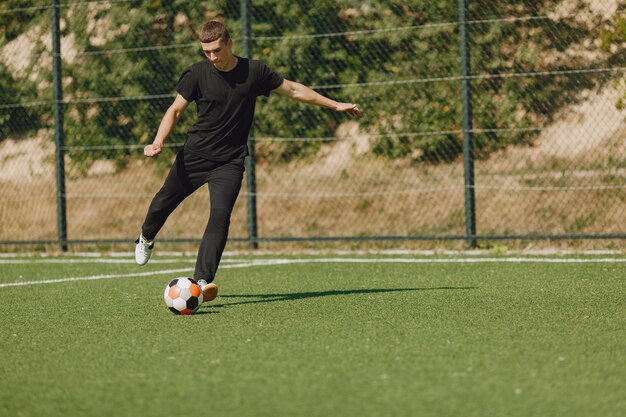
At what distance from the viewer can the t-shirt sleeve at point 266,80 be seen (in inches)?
319

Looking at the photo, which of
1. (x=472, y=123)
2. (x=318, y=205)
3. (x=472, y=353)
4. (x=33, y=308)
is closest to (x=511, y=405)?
(x=472, y=353)

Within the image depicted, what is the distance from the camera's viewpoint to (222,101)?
8008 mm

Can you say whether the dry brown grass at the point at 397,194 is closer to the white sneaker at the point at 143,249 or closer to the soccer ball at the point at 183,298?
the white sneaker at the point at 143,249

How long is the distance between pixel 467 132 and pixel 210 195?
15.6 ft

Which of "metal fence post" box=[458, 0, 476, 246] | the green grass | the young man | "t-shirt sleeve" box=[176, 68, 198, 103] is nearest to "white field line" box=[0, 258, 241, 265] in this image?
the green grass

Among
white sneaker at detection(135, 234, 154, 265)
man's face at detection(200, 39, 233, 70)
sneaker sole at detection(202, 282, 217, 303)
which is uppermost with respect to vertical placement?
man's face at detection(200, 39, 233, 70)

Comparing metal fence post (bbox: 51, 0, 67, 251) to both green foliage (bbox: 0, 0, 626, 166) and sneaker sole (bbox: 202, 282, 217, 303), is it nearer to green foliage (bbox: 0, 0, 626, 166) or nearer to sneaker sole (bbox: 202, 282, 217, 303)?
green foliage (bbox: 0, 0, 626, 166)

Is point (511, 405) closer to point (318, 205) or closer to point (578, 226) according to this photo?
point (578, 226)

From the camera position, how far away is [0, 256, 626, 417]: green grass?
14.9 feet

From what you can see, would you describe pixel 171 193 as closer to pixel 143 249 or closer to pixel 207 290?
pixel 143 249

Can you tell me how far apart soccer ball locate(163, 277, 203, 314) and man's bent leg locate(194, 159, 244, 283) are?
294mm

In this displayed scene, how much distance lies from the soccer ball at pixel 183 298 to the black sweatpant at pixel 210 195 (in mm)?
301

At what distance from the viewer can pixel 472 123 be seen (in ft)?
40.1

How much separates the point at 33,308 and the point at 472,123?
19.0 feet
